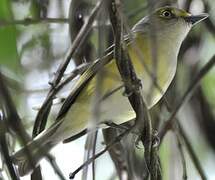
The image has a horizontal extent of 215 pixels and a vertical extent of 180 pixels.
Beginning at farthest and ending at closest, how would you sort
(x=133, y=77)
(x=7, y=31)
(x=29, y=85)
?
1. (x=29, y=85)
2. (x=7, y=31)
3. (x=133, y=77)

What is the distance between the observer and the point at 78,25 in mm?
3025

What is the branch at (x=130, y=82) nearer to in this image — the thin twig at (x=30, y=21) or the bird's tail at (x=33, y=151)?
the bird's tail at (x=33, y=151)

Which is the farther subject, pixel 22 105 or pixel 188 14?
pixel 188 14

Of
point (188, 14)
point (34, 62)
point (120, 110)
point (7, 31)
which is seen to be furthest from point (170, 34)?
point (7, 31)

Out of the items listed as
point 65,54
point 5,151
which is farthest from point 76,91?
point 5,151

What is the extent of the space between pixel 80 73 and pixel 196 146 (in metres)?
1.12

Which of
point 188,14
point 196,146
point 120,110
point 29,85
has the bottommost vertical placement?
point 196,146

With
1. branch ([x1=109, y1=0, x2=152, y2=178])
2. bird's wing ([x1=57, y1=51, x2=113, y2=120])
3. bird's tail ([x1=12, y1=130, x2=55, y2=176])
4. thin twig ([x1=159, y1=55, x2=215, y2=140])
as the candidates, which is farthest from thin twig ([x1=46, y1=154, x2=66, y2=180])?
bird's wing ([x1=57, y1=51, x2=113, y2=120])

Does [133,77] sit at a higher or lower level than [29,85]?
higher

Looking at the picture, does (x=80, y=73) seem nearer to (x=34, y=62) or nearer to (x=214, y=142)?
(x=34, y=62)

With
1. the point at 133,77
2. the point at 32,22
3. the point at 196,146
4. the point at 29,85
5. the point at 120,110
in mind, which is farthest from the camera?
the point at 196,146

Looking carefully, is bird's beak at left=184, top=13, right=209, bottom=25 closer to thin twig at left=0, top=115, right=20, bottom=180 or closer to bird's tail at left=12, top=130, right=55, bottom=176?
bird's tail at left=12, top=130, right=55, bottom=176

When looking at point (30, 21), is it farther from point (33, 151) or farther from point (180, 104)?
point (180, 104)

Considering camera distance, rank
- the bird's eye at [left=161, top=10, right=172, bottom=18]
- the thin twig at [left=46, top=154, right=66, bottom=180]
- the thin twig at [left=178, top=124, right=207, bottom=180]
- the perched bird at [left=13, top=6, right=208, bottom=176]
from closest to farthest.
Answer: the thin twig at [left=46, top=154, right=66, bottom=180]
the thin twig at [left=178, top=124, right=207, bottom=180]
the perched bird at [left=13, top=6, right=208, bottom=176]
the bird's eye at [left=161, top=10, right=172, bottom=18]
